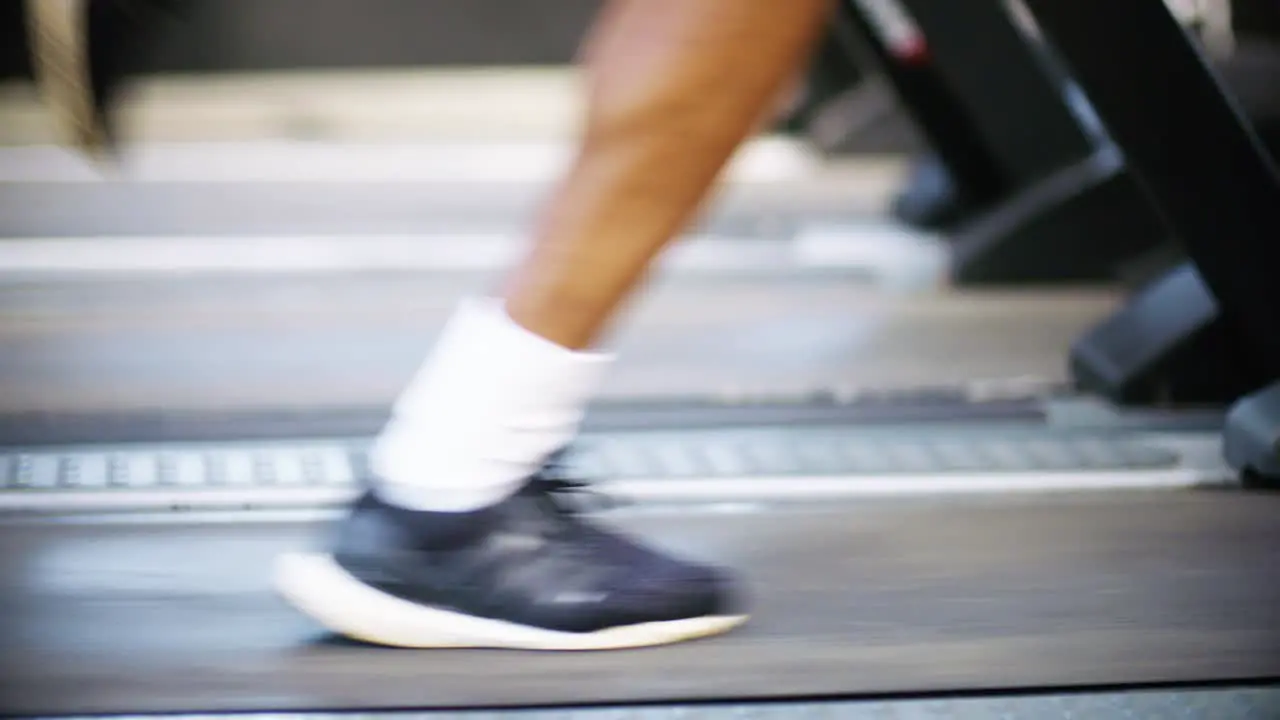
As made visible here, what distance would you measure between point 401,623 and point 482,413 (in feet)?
0.50

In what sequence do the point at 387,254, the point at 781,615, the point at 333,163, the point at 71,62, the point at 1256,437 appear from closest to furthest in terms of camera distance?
the point at 781,615, the point at 1256,437, the point at 71,62, the point at 387,254, the point at 333,163

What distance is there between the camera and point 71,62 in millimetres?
1772

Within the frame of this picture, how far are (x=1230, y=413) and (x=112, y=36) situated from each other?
1259 mm

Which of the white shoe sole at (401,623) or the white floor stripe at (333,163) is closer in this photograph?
the white shoe sole at (401,623)

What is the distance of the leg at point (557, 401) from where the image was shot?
3.22ft

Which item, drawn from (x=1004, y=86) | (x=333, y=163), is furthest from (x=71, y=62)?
(x=333, y=163)

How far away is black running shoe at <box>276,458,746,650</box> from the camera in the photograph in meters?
1.03

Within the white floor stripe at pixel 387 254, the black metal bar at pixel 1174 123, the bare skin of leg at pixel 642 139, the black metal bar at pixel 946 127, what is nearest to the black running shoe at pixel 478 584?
the bare skin of leg at pixel 642 139

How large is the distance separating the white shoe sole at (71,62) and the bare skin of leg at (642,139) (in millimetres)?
735

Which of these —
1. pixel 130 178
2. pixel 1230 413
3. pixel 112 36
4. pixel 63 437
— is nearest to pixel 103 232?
pixel 130 178

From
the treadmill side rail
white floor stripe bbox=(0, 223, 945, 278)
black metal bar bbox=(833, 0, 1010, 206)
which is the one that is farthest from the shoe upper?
black metal bar bbox=(833, 0, 1010, 206)

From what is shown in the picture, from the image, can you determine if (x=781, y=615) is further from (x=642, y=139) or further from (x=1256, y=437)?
(x=1256, y=437)

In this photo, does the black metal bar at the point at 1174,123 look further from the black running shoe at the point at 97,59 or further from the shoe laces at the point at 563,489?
the black running shoe at the point at 97,59

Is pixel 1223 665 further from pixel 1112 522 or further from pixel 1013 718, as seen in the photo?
pixel 1112 522
